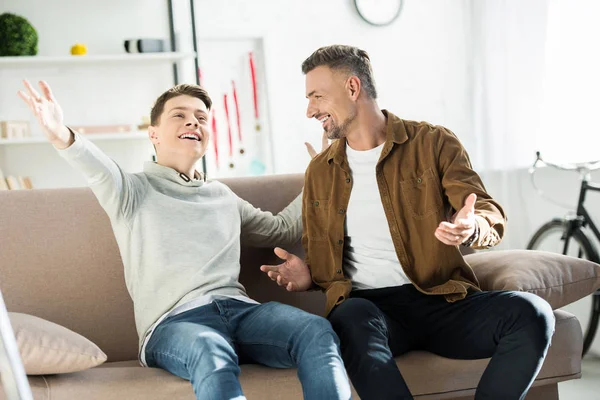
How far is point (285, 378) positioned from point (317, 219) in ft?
1.75

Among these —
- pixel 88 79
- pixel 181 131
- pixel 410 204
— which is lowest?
pixel 410 204

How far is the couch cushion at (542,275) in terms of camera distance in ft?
7.06

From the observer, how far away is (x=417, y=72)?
18.6ft

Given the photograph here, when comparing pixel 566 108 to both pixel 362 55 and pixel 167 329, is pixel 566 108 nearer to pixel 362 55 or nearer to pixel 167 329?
→ pixel 362 55

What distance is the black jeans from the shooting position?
1.78m

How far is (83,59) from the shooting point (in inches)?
193

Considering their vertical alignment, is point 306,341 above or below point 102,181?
below

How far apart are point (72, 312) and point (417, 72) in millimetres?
3853

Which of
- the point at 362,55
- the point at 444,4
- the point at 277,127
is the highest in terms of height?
the point at 444,4

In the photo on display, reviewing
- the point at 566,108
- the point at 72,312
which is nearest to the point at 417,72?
the point at 566,108

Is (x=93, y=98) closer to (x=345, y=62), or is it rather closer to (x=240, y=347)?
(x=345, y=62)

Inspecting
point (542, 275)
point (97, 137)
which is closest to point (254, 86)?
point (97, 137)

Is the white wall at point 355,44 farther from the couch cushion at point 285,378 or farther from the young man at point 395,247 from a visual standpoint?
the couch cushion at point 285,378

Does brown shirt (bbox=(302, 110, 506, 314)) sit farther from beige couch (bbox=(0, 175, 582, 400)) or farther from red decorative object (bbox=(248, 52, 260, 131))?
red decorative object (bbox=(248, 52, 260, 131))
